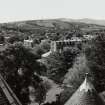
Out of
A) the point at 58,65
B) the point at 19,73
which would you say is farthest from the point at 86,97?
the point at 58,65

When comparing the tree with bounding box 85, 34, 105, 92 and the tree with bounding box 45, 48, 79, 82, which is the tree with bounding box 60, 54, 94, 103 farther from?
the tree with bounding box 45, 48, 79, 82

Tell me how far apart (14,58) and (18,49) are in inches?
107

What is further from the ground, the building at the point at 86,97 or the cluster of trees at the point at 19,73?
the building at the point at 86,97

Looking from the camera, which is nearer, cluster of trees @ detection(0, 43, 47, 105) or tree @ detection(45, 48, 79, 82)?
cluster of trees @ detection(0, 43, 47, 105)

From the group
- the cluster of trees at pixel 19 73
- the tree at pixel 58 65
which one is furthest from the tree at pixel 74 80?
the tree at pixel 58 65

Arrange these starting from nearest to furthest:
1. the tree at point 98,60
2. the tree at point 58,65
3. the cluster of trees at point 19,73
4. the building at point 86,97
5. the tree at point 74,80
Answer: the building at point 86,97 → the cluster of trees at point 19,73 → the tree at point 74,80 → the tree at point 98,60 → the tree at point 58,65

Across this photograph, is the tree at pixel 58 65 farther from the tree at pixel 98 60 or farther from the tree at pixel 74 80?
the tree at pixel 74 80

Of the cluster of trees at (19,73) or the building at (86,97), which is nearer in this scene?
the building at (86,97)

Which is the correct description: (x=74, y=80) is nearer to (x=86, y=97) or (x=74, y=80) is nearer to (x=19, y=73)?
(x=19, y=73)

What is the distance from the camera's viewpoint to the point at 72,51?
2335 inches

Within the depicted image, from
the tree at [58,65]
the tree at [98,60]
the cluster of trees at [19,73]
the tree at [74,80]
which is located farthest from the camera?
the tree at [58,65]

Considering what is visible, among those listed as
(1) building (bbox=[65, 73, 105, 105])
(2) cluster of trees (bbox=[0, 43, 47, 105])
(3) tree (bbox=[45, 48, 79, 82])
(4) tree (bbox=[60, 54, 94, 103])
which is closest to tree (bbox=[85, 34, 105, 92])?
(4) tree (bbox=[60, 54, 94, 103])

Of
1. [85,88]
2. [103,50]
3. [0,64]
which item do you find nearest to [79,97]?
[85,88]

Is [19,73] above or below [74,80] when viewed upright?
above
